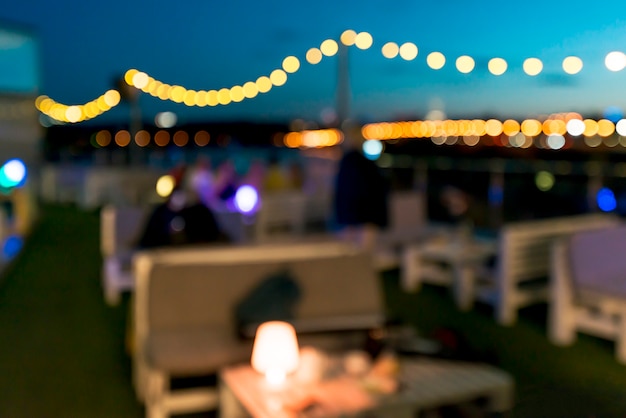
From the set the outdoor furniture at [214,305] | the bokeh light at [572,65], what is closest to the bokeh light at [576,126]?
the bokeh light at [572,65]

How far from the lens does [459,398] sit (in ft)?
9.77

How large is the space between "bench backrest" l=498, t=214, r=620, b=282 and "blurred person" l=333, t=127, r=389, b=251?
1.39 m

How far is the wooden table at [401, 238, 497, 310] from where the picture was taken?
6.06 meters

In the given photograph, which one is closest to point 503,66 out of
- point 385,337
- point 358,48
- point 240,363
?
point 358,48

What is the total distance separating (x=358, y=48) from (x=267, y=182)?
236 centimetres

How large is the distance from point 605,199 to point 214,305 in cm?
755

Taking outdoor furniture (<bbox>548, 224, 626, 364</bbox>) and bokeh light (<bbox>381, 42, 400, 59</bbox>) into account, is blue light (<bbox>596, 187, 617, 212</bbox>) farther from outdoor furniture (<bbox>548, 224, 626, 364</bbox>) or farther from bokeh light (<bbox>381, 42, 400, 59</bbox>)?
outdoor furniture (<bbox>548, 224, 626, 364</bbox>)

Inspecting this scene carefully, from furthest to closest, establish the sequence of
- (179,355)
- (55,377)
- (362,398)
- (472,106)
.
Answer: (472,106)
(55,377)
(179,355)
(362,398)

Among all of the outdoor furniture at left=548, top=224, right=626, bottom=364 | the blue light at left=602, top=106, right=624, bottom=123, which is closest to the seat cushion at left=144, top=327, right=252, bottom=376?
the outdoor furniture at left=548, top=224, right=626, bottom=364

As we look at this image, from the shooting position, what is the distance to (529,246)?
18.6 ft

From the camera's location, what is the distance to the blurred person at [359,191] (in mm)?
6609

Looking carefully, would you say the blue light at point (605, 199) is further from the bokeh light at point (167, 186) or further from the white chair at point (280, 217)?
the bokeh light at point (167, 186)

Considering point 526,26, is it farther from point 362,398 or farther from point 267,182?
point 362,398

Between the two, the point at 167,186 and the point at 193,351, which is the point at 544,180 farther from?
the point at 193,351
